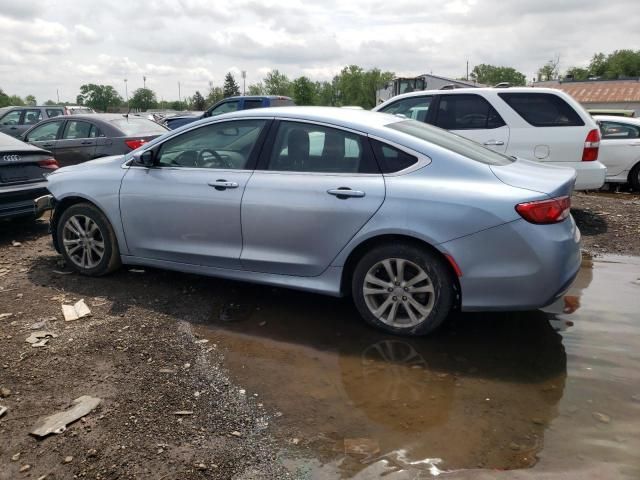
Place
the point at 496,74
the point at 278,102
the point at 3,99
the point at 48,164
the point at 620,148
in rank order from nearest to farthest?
the point at 48,164
the point at 620,148
the point at 278,102
the point at 3,99
the point at 496,74

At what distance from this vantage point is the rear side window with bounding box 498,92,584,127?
7.33 m

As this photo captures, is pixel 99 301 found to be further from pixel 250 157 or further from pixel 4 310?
pixel 250 157

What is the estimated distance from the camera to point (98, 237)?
206 inches

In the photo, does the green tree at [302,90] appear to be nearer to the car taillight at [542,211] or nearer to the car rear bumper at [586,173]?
the car rear bumper at [586,173]

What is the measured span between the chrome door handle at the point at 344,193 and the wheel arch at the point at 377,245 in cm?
33

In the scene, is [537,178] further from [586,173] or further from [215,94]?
[215,94]

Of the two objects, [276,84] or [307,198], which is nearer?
[307,198]

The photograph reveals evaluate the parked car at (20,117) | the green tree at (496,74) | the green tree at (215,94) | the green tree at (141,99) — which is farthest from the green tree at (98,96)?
the parked car at (20,117)

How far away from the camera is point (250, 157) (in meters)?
4.52

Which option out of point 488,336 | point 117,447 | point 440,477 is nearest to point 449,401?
point 440,477

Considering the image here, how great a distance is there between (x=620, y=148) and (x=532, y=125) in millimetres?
4540

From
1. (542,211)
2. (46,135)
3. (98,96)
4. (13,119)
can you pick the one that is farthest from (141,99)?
(542,211)

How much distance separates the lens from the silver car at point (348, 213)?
144 inches

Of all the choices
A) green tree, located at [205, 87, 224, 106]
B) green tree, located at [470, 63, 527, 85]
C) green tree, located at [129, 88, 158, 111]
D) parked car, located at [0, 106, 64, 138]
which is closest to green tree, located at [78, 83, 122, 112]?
green tree, located at [129, 88, 158, 111]
